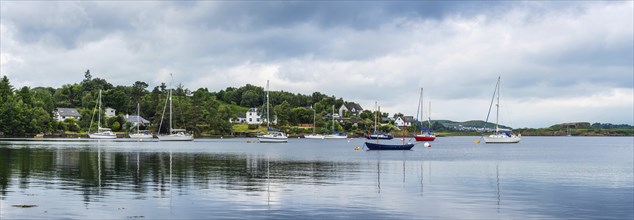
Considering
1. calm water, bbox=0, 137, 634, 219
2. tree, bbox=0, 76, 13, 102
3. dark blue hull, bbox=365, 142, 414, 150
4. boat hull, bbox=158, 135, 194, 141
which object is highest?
tree, bbox=0, 76, 13, 102

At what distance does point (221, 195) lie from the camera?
112 ft

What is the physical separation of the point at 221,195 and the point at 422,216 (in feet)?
38.7

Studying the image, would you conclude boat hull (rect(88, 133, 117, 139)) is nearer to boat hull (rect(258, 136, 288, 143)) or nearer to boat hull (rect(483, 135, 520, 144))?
boat hull (rect(258, 136, 288, 143))

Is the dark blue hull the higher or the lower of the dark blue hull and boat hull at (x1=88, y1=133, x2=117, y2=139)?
the lower

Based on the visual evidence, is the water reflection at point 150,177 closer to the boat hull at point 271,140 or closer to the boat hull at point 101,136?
the boat hull at point 271,140

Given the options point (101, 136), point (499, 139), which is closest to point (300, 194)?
point (499, 139)

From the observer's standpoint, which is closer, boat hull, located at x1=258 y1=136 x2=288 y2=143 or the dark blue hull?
the dark blue hull

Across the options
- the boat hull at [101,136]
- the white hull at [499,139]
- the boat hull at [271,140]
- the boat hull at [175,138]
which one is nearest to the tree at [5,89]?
the boat hull at [101,136]

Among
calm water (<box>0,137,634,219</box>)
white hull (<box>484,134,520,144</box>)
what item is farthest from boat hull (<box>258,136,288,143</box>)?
calm water (<box>0,137,634,219</box>)

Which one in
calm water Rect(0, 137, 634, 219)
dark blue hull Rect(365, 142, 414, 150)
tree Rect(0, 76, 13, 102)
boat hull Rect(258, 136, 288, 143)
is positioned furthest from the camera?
tree Rect(0, 76, 13, 102)

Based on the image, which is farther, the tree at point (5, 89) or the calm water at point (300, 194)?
the tree at point (5, 89)

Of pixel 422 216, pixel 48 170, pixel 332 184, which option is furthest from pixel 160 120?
pixel 422 216

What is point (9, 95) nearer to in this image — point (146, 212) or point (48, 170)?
point (48, 170)

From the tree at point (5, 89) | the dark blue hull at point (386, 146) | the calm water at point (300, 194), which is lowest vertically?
the calm water at point (300, 194)
